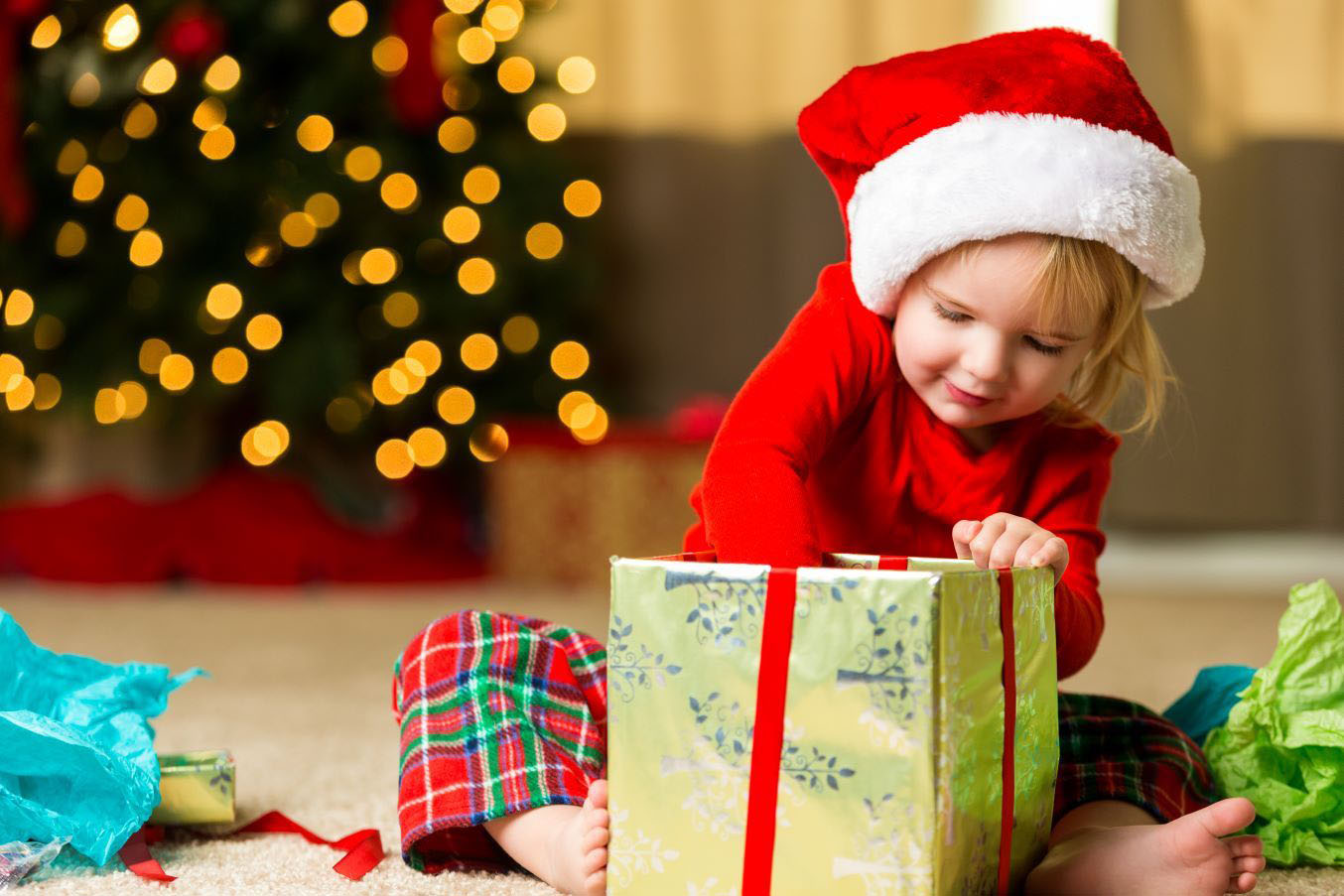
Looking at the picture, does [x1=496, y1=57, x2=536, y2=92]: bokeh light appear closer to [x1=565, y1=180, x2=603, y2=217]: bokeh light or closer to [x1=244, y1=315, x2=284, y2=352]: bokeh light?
[x1=565, y1=180, x2=603, y2=217]: bokeh light

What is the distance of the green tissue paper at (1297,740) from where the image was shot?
0.93 meters

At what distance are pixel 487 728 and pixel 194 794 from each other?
0.67 ft

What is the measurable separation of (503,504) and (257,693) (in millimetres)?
1043

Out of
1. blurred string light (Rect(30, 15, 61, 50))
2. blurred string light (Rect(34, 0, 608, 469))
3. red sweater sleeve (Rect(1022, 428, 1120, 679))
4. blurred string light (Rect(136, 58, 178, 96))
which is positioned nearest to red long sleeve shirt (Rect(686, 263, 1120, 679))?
red sweater sleeve (Rect(1022, 428, 1120, 679))

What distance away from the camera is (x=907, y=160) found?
0.93 m

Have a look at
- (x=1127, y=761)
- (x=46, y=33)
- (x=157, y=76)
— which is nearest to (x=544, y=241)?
(x=157, y=76)

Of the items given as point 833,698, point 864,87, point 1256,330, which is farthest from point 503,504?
point 833,698

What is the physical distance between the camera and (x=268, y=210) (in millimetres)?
2461

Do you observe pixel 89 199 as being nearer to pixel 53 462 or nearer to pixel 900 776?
pixel 53 462

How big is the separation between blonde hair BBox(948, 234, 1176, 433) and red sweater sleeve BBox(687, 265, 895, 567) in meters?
0.09

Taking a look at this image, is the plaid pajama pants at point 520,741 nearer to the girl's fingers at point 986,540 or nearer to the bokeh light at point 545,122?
Result: the girl's fingers at point 986,540

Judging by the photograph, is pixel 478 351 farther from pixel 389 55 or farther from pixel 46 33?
pixel 46 33

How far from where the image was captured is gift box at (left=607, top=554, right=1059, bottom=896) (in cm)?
69

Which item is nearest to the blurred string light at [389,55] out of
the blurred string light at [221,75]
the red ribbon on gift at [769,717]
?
the blurred string light at [221,75]
